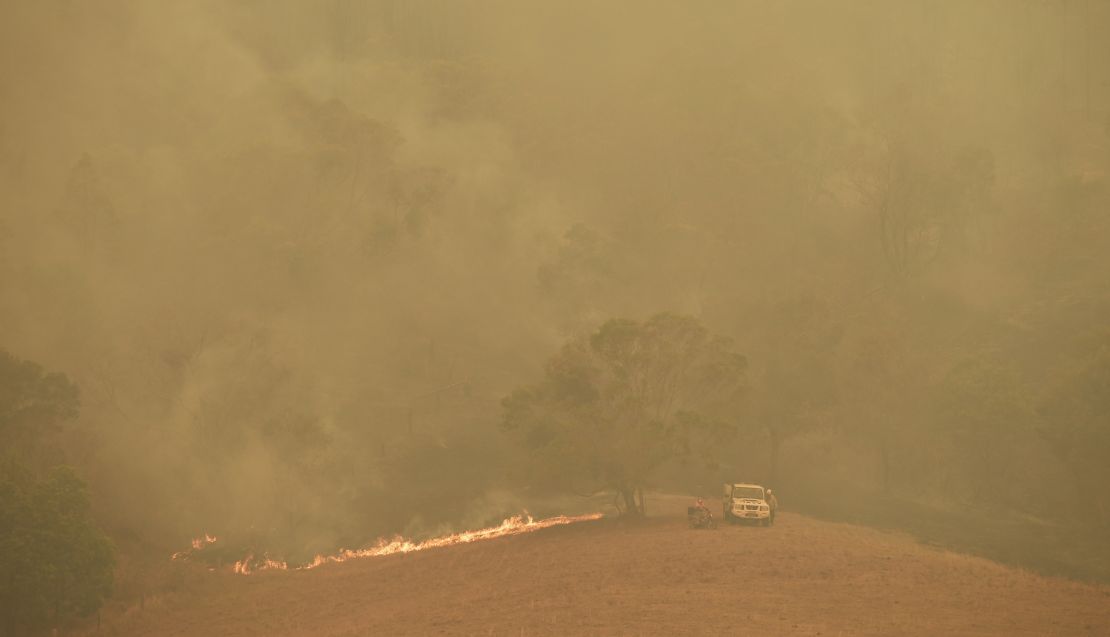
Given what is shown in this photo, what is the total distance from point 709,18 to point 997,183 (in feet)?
216

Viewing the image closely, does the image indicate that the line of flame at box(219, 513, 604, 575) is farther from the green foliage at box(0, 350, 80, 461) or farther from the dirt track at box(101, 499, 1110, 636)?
the green foliage at box(0, 350, 80, 461)

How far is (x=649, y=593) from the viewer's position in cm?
3036

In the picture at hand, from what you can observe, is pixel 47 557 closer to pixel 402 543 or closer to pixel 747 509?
pixel 402 543

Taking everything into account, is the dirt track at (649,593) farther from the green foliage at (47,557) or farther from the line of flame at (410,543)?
the line of flame at (410,543)

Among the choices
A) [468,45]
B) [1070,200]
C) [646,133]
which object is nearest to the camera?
[1070,200]

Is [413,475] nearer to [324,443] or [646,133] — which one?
[324,443]

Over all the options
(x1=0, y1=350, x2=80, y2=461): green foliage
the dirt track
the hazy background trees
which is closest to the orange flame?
the hazy background trees

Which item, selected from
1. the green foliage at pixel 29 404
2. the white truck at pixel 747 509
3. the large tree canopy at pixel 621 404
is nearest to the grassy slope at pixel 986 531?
the white truck at pixel 747 509

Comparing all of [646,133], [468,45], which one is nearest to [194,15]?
[468,45]

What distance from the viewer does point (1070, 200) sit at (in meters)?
92.1

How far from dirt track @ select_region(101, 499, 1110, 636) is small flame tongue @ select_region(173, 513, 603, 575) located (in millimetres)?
4751

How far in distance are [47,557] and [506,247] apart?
63818 millimetres

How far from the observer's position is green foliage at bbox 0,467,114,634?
34406 mm

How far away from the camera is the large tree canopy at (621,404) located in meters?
45.2
